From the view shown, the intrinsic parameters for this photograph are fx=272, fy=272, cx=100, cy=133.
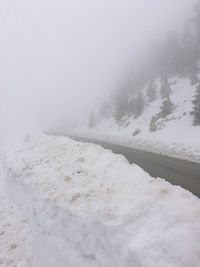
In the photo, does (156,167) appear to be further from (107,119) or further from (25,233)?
(107,119)

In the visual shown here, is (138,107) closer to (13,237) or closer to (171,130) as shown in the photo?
(171,130)

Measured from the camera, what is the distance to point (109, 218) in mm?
5824

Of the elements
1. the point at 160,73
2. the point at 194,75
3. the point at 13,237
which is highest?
the point at 160,73

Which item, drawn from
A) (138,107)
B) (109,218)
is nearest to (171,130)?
(138,107)

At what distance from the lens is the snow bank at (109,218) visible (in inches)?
181

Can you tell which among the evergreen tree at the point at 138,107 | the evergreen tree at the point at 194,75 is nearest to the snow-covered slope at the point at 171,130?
the evergreen tree at the point at 138,107

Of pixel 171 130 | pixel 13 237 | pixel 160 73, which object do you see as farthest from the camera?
pixel 160 73

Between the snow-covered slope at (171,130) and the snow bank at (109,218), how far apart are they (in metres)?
11.2

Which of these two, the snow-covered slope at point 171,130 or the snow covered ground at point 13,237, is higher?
the snow-covered slope at point 171,130

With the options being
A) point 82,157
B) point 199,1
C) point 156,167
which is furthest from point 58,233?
point 199,1

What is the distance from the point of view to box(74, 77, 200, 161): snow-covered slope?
2219 cm

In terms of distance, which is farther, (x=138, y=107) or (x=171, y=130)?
(x=138, y=107)

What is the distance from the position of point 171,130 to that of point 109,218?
22902mm

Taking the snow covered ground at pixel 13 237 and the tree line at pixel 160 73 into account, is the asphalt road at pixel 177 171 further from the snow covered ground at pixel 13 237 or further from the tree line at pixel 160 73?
the tree line at pixel 160 73
